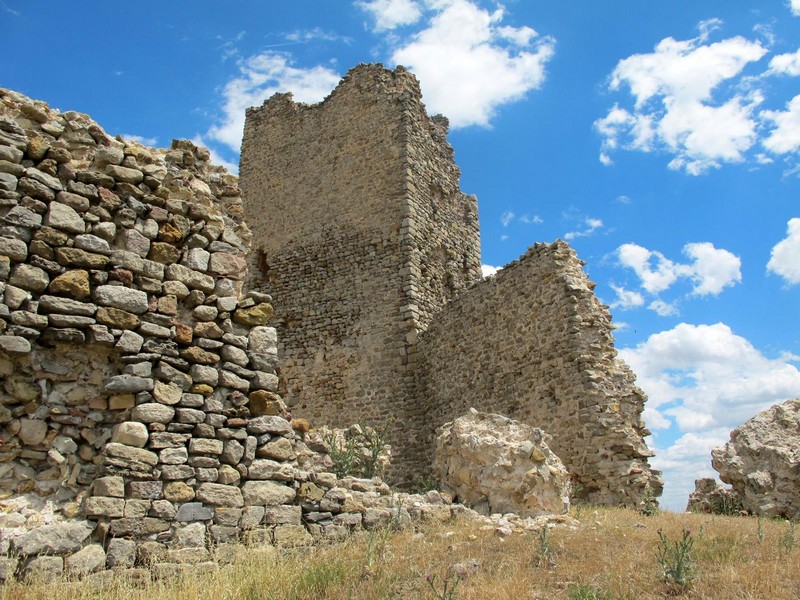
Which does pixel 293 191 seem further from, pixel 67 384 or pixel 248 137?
pixel 67 384

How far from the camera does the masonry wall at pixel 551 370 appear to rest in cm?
898

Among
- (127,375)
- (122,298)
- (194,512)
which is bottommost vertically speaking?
(194,512)

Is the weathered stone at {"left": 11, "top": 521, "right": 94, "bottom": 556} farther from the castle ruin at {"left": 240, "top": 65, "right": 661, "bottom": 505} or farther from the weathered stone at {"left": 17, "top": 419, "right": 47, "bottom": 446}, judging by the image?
the castle ruin at {"left": 240, "top": 65, "right": 661, "bottom": 505}

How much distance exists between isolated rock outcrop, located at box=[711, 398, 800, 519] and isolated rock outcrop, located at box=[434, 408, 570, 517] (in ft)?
11.5

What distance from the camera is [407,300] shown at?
13.5 m

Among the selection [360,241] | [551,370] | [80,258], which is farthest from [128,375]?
[360,241]

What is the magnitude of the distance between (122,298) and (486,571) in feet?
10.7

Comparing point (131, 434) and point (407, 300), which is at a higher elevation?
point (407, 300)

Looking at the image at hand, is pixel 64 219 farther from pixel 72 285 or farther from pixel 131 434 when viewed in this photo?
pixel 131 434

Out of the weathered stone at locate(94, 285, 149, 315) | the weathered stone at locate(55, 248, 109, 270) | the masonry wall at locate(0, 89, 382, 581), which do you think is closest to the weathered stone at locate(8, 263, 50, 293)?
the masonry wall at locate(0, 89, 382, 581)

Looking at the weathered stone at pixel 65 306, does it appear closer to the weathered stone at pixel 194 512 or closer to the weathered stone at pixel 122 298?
the weathered stone at pixel 122 298

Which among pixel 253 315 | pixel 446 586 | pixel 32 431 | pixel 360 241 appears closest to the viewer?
pixel 446 586

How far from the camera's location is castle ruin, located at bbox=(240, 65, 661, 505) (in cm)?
951

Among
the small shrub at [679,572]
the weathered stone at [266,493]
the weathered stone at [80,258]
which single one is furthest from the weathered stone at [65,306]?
the small shrub at [679,572]
